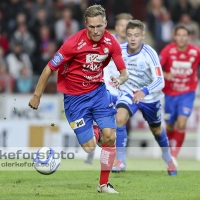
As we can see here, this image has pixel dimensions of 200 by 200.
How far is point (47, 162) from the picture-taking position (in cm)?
914

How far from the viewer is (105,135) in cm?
852

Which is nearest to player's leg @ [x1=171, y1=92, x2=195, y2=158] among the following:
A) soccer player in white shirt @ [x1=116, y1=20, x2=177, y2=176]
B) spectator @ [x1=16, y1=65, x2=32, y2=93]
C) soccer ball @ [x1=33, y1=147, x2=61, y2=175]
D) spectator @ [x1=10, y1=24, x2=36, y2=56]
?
soccer player in white shirt @ [x1=116, y1=20, x2=177, y2=176]

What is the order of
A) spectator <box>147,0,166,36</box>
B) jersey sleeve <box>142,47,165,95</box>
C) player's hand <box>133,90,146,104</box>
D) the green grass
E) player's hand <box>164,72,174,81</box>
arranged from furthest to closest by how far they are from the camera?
spectator <box>147,0,166,36</box>
player's hand <box>164,72,174,81</box>
jersey sleeve <box>142,47,165,95</box>
player's hand <box>133,90,146,104</box>
the green grass

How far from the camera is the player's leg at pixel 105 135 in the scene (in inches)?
335

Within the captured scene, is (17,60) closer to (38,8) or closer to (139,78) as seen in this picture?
(38,8)

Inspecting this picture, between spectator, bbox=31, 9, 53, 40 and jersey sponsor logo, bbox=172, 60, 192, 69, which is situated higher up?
spectator, bbox=31, 9, 53, 40

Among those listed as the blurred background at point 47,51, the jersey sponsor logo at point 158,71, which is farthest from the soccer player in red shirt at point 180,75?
the blurred background at point 47,51

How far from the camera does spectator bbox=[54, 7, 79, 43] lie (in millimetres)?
18219

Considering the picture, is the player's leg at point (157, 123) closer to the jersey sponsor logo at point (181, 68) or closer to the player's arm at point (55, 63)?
the jersey sponsor logo at point (181, 68)

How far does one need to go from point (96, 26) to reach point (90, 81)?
808 millimetres

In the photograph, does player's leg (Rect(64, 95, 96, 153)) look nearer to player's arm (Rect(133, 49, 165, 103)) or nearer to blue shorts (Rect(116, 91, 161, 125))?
player's arm (Rect(133, 49, 165, 103))

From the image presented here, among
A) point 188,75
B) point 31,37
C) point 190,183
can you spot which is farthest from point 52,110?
point 190,183

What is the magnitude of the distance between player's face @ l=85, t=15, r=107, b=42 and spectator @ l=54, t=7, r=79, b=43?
975cm

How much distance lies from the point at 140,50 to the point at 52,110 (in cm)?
552
